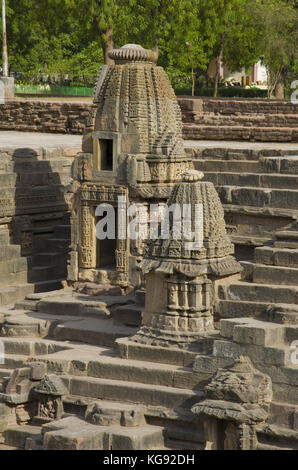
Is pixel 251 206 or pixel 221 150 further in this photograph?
pixel 221 150

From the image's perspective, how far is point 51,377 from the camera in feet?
69.8

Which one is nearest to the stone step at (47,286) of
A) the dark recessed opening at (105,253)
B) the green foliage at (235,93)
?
the dark recessed opening at (105,253)

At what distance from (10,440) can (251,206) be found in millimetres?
6120

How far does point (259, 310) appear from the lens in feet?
69.4

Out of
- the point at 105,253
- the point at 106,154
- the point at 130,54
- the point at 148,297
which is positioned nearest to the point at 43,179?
the point at 105,253

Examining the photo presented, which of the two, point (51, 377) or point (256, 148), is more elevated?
point (256, 148)

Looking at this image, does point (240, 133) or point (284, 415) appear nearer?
point (284, 415)

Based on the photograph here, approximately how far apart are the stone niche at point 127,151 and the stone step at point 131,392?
14.1 feet

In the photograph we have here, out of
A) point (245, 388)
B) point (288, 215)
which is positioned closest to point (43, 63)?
point (288, 215)

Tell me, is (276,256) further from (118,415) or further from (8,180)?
(8,180)

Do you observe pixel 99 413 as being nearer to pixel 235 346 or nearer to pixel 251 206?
pixel 235 346

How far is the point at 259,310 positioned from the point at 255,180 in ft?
13.5

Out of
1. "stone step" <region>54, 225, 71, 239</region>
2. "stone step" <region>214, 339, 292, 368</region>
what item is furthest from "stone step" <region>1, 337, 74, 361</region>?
"stone step" <region>54, 225, 71, 239</region>

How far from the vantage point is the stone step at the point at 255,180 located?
2408 centimetres
